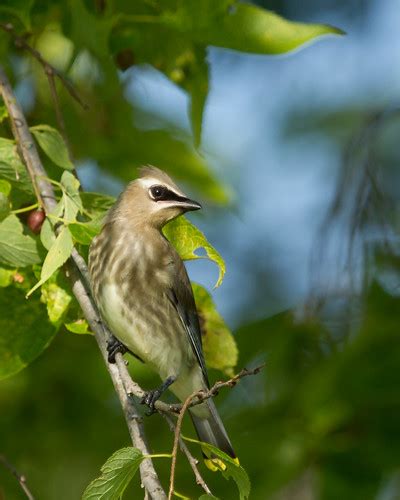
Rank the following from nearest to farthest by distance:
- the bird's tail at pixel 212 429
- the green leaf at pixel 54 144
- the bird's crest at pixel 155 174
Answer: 1. the green leaf at pixel 54 144
2. the bird's tail at pixel 212 429
3. the bird's crest at pixel 155 174

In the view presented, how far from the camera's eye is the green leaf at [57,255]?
270 cm

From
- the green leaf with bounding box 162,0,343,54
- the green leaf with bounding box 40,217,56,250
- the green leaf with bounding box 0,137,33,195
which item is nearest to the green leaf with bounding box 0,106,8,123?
the green leaf with bounding box 0,137,33,195

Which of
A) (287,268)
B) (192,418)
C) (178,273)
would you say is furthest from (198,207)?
(287,268)

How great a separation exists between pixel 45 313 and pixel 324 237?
125 centimetres

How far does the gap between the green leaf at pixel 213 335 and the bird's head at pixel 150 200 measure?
0.37 m

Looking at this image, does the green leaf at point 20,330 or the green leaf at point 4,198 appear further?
the green leaf at point 20,330

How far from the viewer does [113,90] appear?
3.81 meters

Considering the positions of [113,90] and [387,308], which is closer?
[113,90]

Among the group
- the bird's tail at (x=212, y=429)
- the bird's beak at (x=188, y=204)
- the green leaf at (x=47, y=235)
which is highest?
the green leaf at (x=47, y=235)

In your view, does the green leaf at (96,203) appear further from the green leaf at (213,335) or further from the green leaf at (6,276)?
the green leaf at (213,335)

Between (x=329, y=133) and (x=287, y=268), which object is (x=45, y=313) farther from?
(x=329, y=133)

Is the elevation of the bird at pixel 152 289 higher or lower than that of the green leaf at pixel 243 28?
lower

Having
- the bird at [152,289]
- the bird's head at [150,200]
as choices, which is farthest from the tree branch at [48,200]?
the bird's head at [150,200]

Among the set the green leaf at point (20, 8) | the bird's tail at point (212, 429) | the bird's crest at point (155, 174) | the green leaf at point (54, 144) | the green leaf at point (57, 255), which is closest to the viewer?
the green leaf at point (57, 255)
